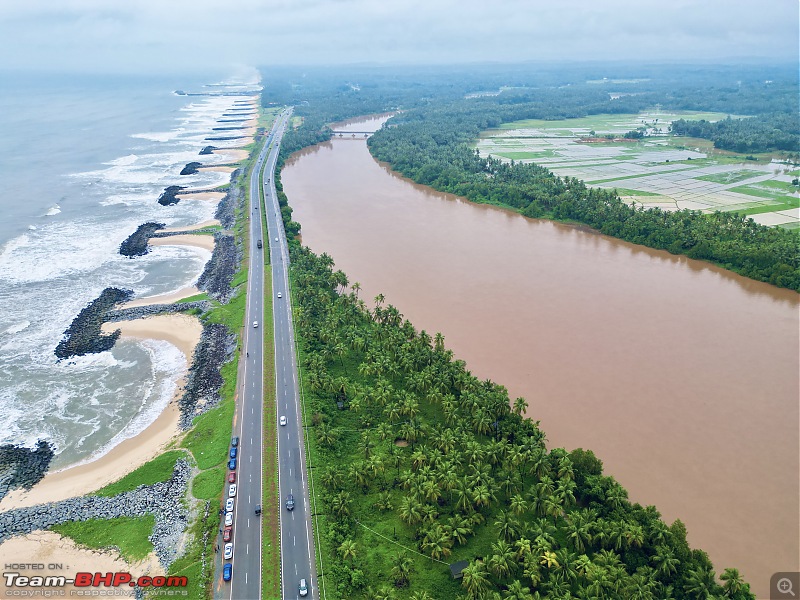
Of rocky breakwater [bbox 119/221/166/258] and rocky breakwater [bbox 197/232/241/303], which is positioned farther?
rocky breakwater [bbox 119/221/166/258]

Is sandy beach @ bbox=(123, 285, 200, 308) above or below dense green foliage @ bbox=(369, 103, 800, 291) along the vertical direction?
below

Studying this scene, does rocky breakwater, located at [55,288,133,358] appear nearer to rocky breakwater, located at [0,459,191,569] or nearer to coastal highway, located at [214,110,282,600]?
coastal highway, located at [214,110,282,600]

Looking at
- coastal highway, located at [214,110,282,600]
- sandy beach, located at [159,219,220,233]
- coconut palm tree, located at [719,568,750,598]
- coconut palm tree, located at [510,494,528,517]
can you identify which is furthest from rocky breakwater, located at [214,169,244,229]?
coconut palm tree, located at [719,568,750,598]

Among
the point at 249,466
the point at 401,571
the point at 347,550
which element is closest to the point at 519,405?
the point at 401,571

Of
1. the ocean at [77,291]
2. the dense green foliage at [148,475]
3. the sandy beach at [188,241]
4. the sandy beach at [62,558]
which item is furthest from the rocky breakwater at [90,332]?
the sandy beach at [62,558]

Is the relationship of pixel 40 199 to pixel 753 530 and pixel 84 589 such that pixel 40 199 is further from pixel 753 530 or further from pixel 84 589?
pixel 753 530
